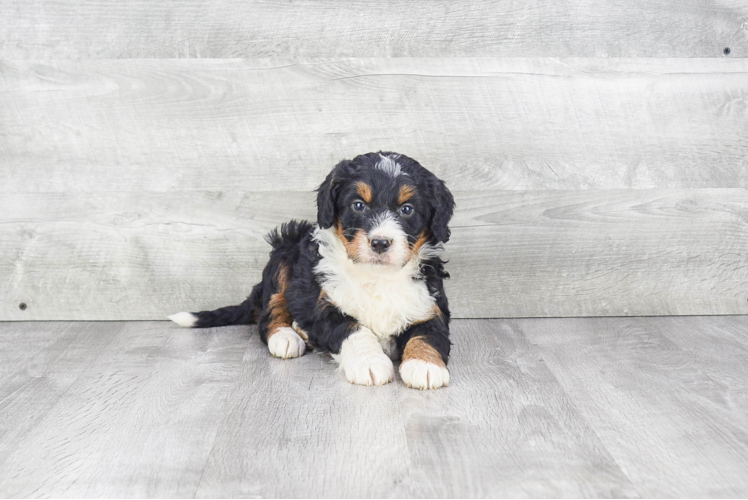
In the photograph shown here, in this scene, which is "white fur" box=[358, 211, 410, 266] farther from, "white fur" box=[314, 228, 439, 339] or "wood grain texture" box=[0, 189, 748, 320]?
"wood grain texture" box=[0, 189, 748, 320]

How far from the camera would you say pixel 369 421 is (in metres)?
2.16

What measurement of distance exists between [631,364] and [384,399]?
0.98m

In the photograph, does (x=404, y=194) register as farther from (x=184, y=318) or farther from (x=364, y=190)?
(x=184, y=318)

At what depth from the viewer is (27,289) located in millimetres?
3367

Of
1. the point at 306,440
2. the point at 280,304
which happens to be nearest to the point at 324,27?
the point at 280,304

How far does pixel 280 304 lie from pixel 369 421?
2.94ft

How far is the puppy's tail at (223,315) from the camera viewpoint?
319 centimetres

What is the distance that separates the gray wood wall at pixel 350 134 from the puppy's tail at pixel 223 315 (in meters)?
0.22

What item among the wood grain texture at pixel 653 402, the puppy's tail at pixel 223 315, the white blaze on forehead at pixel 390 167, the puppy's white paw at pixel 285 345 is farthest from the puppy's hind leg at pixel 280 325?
the wood grain texture at pixel 653 402

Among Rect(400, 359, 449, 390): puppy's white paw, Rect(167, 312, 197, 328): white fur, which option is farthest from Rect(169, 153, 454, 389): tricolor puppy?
Rect(167, 312, 197, 328): white fur

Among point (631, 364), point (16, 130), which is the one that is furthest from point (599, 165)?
point (16, 130)

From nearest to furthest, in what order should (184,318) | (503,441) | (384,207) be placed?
1. (503,441)
2. (384,207)
3. (184,318)

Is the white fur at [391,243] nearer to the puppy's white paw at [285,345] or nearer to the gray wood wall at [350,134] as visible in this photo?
the puppy's white paw at [285,345]

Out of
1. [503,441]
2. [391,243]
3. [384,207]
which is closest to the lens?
[503,441]
